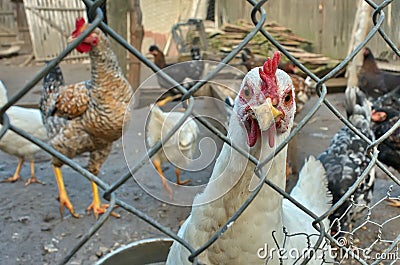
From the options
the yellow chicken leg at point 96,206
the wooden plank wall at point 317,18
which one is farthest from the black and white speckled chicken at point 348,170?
the wooden plank wall at point 317,18

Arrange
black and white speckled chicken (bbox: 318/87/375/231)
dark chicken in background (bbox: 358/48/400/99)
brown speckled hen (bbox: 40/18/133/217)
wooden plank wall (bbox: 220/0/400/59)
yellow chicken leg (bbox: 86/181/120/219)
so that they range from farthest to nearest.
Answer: wooden plank wall (bbox: 220/0/400/59), dark chicken in background (bbox: 358/48/400/99), yellow chicken leg (bbox: 86/181/120/219), brown speckled hen (bbox: 40/18/133/217), black and white speckled chicken (bbox: 318/87/375/231)

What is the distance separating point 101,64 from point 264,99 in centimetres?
202

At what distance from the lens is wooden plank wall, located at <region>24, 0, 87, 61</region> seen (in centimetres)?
943

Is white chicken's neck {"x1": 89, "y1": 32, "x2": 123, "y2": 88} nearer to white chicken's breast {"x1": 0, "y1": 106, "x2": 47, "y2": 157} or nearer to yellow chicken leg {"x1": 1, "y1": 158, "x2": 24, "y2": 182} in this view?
white chicken's breast {"x1": 0, "y1": 106, "x2": 47, "y2": 157}

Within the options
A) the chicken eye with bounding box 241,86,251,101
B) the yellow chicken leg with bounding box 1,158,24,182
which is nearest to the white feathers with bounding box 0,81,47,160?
the yellow chicken leg with bounding box 1,158,24,182

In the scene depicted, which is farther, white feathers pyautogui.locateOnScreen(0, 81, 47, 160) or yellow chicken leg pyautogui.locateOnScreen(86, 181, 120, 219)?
white feathers pyautogui.locateOnScreen(0, 81, 47, 160)

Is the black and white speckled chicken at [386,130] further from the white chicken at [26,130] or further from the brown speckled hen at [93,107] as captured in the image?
the white chicken at [26,130]

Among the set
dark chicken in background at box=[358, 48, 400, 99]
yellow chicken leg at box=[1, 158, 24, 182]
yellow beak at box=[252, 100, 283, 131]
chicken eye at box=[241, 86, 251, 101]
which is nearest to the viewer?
yellow beak at box=[252, 100, 283, 131]

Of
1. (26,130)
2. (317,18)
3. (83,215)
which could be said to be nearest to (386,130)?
(83,215)

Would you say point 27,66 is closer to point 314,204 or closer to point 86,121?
point 86,121

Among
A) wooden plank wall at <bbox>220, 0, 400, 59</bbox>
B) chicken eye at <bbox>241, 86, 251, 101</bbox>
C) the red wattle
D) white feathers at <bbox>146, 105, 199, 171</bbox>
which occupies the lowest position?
white feathers at <bbox>146, 105, 199, 171</bbox>

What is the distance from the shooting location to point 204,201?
43.1 inches

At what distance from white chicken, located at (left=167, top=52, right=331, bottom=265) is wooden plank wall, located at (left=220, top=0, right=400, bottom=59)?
5.03 meters

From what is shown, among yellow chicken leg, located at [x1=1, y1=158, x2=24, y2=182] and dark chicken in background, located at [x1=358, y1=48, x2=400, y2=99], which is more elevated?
dark chicken in background, located at [x1=358, y1=48, x2=400, y2=99]
